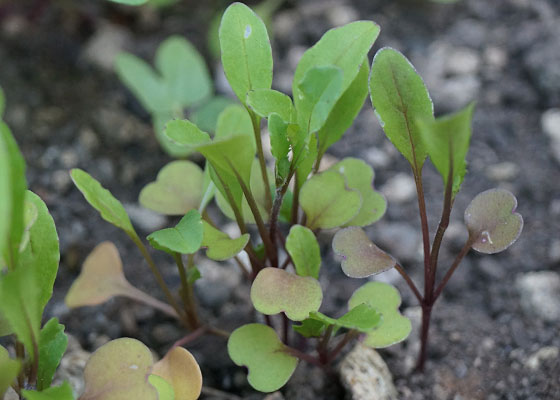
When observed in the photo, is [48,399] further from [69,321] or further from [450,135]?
[450,135]

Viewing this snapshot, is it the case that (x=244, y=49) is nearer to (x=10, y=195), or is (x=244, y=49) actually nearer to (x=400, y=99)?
(x=400, y=99)

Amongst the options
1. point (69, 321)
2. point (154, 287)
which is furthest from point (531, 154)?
point (69, 321)

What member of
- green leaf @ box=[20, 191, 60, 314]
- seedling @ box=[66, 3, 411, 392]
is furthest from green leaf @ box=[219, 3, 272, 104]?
green leaf @ box=[20, 191, 60, 314]

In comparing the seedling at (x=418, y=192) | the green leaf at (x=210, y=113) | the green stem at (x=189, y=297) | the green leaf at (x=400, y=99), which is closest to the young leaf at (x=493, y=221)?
the seedling at (x=418, y=192)

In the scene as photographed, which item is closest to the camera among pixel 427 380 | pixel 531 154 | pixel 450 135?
pixel 450 135


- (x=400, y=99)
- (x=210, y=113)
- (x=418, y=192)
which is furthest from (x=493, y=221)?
(x=210, y=113)
